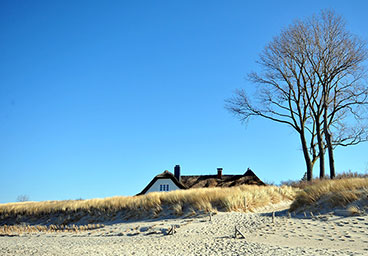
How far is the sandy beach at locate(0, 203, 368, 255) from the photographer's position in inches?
356

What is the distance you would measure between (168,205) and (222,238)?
572 cm

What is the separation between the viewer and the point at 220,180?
33781 millimetres

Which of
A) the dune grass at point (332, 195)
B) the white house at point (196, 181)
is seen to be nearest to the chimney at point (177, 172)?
the white house at point (196, 181)

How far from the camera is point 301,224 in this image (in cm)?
1107

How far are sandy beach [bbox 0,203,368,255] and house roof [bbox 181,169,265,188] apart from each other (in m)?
19.3

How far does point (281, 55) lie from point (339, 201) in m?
13.1

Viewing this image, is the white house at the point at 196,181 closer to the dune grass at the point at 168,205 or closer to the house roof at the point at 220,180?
the house roof at the point at 220,180

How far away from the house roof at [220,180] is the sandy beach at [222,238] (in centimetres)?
1931

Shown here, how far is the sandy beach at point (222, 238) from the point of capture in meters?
9.03

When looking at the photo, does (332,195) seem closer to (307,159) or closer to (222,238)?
(222,238)

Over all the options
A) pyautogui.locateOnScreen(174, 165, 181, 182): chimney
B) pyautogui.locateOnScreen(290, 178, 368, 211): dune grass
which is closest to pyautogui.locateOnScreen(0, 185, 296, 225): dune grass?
pyautogui.locateOnScreen(290, 178, 368, 211): dune grass

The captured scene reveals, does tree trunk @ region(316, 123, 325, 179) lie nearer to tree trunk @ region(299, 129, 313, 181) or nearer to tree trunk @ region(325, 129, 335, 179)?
tree trunk @ region(325, 129, 335, 179)

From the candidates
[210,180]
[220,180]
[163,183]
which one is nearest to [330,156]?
[220,180]

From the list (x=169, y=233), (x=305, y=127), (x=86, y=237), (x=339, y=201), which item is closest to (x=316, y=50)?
(x=305, y=127)
